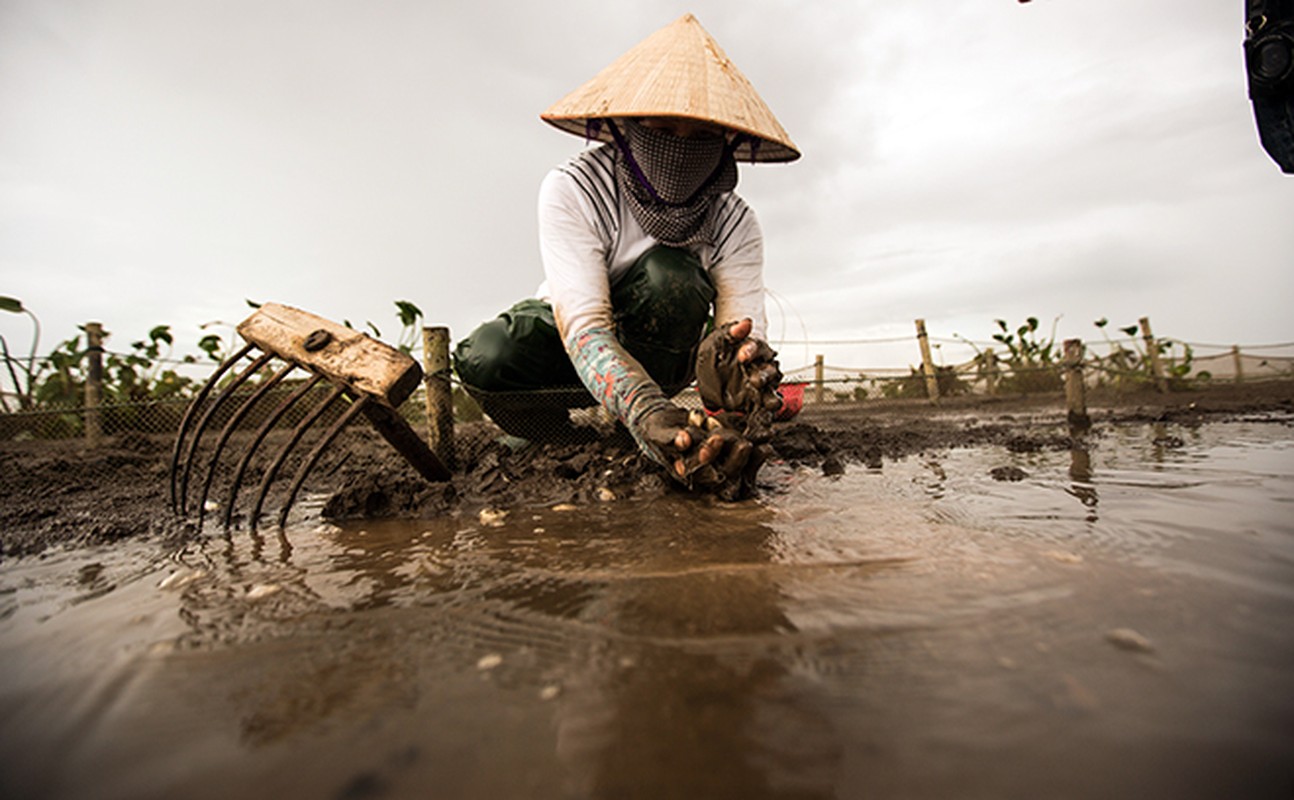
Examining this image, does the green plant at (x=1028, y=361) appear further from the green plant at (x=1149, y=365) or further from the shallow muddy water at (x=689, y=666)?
the shallow muddy water at (x=689, y=666)

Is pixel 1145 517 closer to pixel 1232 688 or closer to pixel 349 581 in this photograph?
pixel 1232 688

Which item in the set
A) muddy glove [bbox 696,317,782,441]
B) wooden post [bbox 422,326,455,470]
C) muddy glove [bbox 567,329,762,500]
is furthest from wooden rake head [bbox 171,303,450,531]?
muddy glove [bbox 696,317,782,441]

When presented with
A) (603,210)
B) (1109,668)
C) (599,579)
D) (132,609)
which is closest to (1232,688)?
(1109,668)

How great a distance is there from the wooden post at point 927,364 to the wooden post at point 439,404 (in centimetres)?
804

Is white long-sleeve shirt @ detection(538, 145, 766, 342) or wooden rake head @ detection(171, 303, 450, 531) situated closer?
wooden rake head @ detection(171, 303, 450, 531)

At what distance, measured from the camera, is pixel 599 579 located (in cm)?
100

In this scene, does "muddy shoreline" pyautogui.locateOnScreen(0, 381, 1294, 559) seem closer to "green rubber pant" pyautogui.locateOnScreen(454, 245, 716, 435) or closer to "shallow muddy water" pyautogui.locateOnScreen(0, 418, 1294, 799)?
"green rubber pant" pyautogui.locateOnScreen(454, 245, 716, 435)

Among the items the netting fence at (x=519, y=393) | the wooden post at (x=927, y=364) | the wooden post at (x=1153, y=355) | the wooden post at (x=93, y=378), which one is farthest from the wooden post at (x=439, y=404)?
the wooden post at (x=1153, y=355)

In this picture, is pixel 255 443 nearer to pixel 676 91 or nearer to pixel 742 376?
pixel 742 376

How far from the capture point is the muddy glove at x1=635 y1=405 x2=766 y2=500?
4.54 feet

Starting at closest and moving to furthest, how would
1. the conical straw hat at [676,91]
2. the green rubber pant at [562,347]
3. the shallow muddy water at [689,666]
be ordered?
the shallow muddy water at [689,666] < the conical straw hat at [676,91] < the green rubber pant at [562,347]

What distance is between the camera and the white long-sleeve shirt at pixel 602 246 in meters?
1.91

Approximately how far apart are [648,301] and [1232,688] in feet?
5.99

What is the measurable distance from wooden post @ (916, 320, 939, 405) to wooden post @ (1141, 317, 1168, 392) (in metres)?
3.03
